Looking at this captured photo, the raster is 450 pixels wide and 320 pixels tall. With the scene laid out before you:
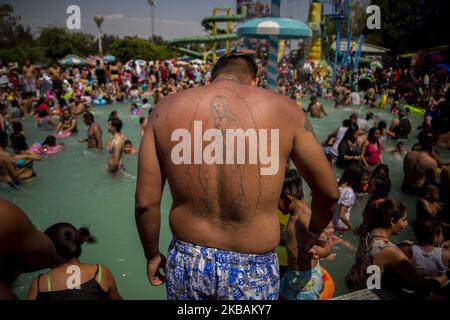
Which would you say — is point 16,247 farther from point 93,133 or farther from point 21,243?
point 93,133

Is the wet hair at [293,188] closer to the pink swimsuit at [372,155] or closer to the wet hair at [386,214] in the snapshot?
the wet hair at [386,214]

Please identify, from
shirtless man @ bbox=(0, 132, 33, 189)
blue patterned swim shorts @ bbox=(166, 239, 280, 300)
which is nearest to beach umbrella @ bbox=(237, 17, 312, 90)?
blue patterned swim shorts @ bbox=(166, 239, 280, 300)

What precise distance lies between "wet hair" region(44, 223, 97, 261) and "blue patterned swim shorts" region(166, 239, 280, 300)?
1.12 meters

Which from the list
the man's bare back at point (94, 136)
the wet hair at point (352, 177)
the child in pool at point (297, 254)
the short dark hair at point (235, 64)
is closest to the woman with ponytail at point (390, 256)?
the child in pool at point (297, 254)

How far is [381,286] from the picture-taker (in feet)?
9.35

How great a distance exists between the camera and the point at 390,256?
275 cm

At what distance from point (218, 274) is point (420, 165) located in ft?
17.2

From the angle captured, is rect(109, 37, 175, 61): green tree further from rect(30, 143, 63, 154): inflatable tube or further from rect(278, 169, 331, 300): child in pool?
rect(278, 169, 331, 300): child in pool

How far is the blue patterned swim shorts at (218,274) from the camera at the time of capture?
1.57 metres

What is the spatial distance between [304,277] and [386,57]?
33171 millimetres

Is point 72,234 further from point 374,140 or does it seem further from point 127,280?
point 374,140

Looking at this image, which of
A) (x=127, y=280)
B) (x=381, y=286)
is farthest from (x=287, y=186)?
(x=127, y=280)

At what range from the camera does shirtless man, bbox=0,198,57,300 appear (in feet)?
3.70

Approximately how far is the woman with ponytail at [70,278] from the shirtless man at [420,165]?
16.8 feet
